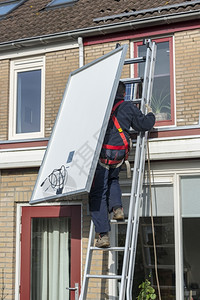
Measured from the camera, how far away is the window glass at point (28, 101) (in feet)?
29.8

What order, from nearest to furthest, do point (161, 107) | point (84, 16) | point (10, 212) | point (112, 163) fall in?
point (112, 163) < point (161, 107) < point (10, 212) < point (84, 16)

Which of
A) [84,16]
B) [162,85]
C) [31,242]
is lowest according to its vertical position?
[31,242]

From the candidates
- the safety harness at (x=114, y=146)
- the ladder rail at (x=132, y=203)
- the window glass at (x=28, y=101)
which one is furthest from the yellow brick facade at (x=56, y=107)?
the safety harness at (x=114, y=146)

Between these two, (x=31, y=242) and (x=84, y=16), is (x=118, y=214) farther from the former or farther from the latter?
(x=84, y=16)

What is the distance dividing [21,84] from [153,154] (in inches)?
127

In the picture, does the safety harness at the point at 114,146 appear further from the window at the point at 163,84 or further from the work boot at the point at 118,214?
the window at the point at 163,84

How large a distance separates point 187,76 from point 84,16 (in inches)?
101

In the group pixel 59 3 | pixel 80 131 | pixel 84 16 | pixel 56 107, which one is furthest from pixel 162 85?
pixel 59 3

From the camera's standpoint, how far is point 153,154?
285 inches

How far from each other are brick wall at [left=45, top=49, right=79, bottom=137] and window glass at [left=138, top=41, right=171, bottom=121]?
1.29 m

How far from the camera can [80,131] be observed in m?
6.28

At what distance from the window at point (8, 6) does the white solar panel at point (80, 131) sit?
4.89 meters

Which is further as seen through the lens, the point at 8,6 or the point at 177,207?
the point at 8,6

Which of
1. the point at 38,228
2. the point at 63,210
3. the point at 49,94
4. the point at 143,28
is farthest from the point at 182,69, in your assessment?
the point at 38,228
